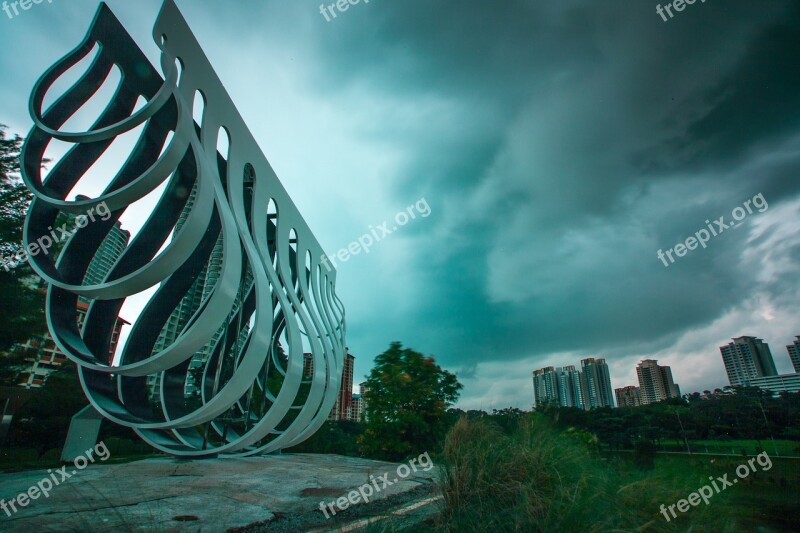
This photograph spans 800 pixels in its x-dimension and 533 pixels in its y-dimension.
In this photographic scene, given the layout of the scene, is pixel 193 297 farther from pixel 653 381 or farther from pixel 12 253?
pixel 653 381

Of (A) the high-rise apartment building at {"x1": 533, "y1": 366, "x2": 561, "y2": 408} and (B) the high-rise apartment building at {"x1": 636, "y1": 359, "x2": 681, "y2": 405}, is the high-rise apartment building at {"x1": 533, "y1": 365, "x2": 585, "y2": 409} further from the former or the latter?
(B) the high-rise apartment building at {"x1": 636, "y1": 359, "x2": 681, "y2": 405}

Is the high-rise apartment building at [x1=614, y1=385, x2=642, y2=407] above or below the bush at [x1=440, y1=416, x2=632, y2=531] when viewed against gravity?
above

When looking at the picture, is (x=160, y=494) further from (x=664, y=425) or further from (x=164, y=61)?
(x=664, y=425)

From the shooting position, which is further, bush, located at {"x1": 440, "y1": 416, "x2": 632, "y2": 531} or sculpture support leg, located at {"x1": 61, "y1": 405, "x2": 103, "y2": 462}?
sculpture support leg, located at {"x1": 61, "y1": 405, "x2": 103, "y2": 462}

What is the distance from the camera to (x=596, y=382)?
35062 mm

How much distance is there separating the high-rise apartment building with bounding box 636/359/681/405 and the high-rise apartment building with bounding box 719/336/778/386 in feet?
14.9

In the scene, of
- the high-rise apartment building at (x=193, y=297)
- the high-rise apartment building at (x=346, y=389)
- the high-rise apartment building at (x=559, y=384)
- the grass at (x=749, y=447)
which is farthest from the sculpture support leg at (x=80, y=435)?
the high-rise apartment building at (x=559, y=384)

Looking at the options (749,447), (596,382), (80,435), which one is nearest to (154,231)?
(80,435)

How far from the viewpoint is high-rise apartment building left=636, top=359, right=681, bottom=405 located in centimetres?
3566

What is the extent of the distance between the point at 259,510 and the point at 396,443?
30.5ft

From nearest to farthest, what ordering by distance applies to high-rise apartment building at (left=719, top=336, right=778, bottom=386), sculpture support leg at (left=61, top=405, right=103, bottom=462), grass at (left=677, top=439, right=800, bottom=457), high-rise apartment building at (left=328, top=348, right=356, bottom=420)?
sculpture support leg at (left=61, top=405, right=103, bottom=462)
grass at (left=677, top=439, right=800, bottom=457)
high-rise apartment building at (left=328, top=348, right=356, bottom=420)
high-rise apartment building at (left=719, top=336, right=778, bottom=386)

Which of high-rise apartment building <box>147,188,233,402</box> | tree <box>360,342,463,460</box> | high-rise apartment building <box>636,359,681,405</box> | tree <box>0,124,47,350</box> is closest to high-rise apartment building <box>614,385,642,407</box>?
high-rise apartment building <box>636,359,681,405</box>

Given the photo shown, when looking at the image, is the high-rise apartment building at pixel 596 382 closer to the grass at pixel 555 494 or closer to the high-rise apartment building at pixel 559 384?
the high-rise apartment building at pixel 559 384

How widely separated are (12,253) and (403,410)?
1145 centimetres
